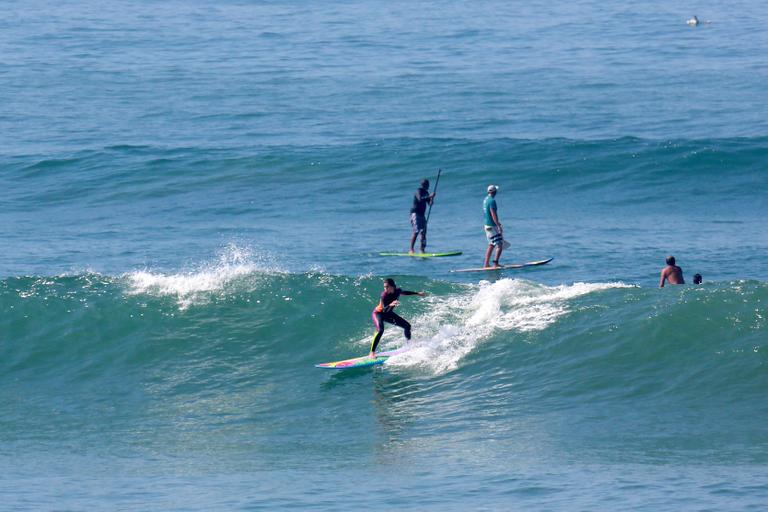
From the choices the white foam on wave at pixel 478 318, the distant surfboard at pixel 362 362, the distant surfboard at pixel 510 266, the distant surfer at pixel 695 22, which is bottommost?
the distant surfboard at pixel 362 362

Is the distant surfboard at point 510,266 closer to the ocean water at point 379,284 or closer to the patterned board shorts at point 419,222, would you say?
the ocean water at point 379,284

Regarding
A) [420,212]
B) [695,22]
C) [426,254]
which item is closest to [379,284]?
[426,254]

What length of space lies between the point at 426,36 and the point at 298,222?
27632 millimetres

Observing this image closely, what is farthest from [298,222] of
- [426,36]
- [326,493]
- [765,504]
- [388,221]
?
[426,36]

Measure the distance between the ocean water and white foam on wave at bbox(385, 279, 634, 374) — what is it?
0.14 ft

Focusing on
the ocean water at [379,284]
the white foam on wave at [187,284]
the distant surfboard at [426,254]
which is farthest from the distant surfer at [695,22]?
the white foam on wave at [187,284]

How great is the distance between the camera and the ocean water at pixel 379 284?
41.8ft

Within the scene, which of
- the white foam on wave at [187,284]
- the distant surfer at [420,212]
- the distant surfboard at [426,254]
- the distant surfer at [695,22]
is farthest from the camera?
the distant surfer at [695,22]

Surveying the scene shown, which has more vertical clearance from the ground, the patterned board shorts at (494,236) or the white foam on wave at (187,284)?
A: the patterned board shorts at (494,236)

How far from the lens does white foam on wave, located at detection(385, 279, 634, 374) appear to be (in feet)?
52.4

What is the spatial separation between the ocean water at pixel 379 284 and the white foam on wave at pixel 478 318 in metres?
0.04

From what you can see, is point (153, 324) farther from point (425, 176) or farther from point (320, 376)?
point (425, 176)

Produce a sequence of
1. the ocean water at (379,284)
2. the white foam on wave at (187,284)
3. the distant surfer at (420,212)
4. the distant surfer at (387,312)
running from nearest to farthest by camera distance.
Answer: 1. the ocean water at (379,284)
2. the distant surfer at (387,312)
3. the white foam on wave at (187,284)
4. the distant surfer at (420,212)

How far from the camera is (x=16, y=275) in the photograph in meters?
21.7
